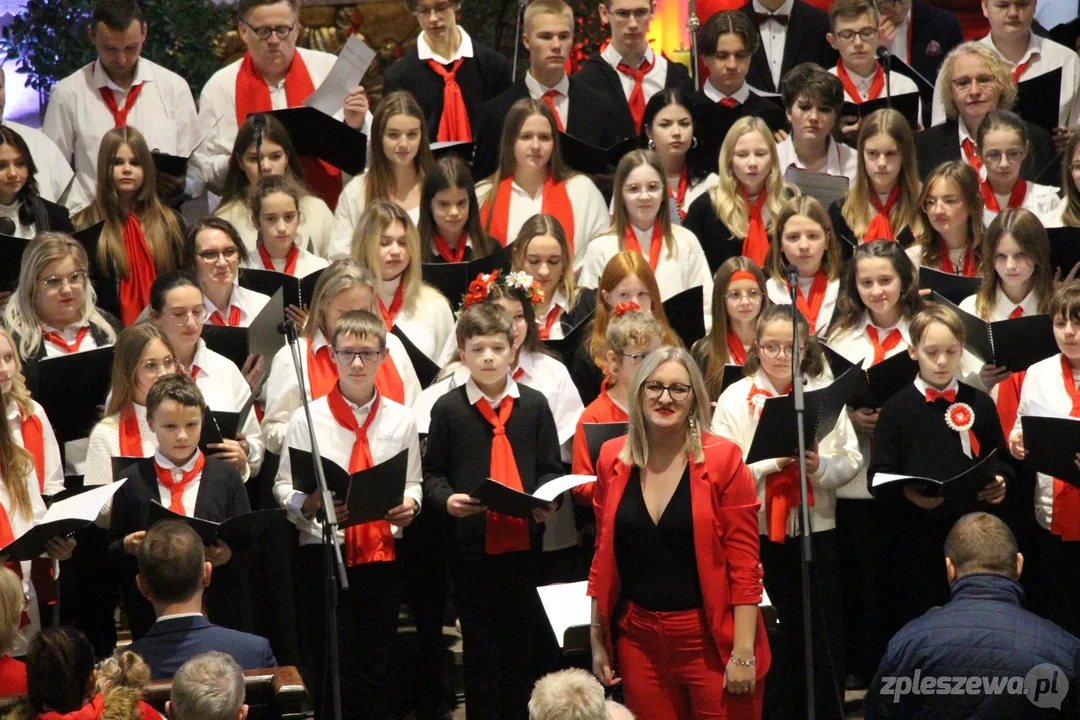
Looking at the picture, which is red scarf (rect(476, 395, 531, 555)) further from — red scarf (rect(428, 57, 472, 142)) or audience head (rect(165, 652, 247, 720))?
red scarf (rect(428, 57, 472, 142))

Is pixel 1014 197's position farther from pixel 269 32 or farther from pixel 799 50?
pixel 269 32

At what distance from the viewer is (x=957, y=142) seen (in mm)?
7008

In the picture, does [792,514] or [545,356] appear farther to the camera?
[545,356]

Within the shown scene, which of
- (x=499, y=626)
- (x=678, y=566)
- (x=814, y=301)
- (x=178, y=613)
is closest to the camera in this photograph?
(x=178, y=613)

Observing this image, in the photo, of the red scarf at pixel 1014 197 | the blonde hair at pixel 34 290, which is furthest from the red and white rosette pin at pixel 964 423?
the blonde hair at pixel 34 290

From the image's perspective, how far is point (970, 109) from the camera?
22.7 ft

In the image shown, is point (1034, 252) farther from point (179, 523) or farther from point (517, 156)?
point (179, 523)

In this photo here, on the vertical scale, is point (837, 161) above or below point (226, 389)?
above

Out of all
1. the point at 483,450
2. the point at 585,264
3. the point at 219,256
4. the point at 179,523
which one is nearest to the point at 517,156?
the point at 585,264

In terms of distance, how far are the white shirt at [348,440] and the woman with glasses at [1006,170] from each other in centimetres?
270

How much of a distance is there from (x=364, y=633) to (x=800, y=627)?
153 cm

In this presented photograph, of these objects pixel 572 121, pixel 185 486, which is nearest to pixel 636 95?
pixel 572 121

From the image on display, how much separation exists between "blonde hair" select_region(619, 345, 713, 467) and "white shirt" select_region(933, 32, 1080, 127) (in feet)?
11.4

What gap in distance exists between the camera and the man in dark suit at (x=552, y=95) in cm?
716
